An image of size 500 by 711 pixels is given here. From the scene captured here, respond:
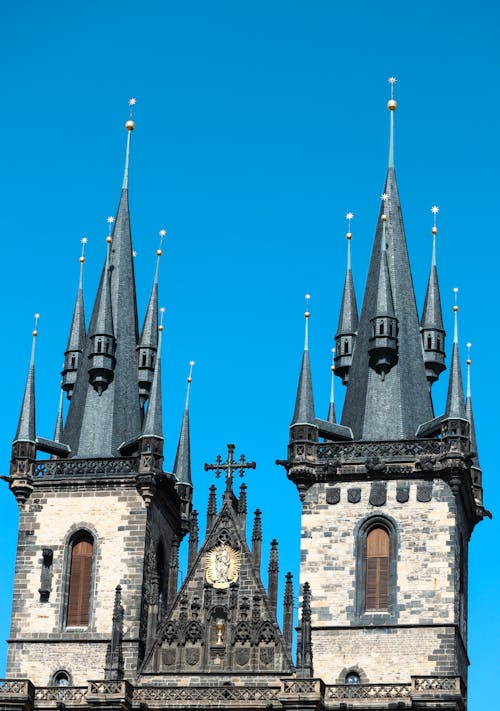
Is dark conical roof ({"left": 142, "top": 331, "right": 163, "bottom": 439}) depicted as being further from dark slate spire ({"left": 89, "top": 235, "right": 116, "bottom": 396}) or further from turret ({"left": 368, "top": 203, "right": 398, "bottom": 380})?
turret ({"left": 368, "top": 203, "right": 398, "bottom": 380})

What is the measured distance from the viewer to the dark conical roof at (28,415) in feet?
191

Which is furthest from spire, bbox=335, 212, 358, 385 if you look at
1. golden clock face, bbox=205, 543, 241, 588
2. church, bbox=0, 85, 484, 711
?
golden clock face, bbox=205, 543, 241, 588

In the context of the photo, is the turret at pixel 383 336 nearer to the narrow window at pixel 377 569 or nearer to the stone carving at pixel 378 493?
the stone carving at pixel 378 493

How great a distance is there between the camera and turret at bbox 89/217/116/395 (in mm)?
59344

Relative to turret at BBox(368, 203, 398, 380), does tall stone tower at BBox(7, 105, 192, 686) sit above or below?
below

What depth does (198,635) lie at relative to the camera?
2180 inches

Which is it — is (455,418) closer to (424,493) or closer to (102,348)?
(424,493)

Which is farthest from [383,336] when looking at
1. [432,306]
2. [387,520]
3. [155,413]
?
[155,413]

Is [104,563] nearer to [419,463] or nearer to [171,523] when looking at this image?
[171,523]

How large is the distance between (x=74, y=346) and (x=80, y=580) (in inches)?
292

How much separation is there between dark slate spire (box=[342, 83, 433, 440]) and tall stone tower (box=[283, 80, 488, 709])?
40 millimetres

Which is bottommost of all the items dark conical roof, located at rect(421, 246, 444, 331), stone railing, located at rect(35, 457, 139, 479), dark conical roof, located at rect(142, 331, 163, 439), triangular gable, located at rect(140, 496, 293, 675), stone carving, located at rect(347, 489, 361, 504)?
triangular gable, located at rect(140, 496, 293, 675)

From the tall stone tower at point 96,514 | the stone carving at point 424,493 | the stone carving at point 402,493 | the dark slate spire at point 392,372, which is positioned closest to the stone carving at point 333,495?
the stone carving at point 402,493

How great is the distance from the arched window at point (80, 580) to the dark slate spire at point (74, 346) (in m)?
4.93
